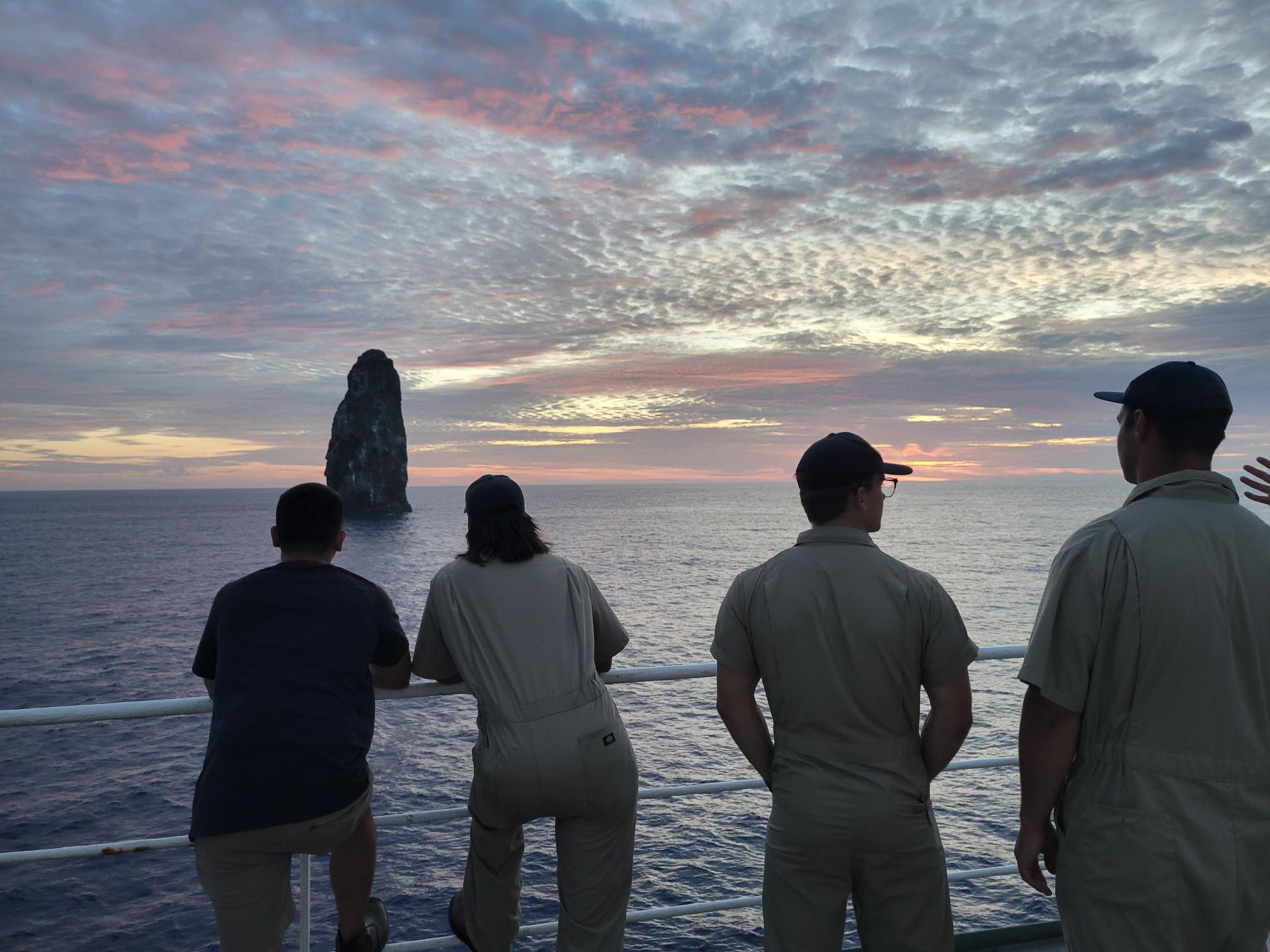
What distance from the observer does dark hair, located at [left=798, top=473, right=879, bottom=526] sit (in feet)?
8.80

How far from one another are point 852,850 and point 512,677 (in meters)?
1.28

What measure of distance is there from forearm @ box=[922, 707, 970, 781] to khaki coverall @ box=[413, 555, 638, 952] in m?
1.05

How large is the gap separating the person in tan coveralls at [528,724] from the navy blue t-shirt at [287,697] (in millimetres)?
303

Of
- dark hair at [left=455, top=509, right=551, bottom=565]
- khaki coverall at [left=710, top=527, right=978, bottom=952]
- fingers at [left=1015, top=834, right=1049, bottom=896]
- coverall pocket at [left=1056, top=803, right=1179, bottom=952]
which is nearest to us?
coverall pocket at [left=1056, top=803, right=1179, bottom=952]

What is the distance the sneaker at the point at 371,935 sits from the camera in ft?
10.2

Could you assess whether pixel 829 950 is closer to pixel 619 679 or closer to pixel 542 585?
pixel 619 679

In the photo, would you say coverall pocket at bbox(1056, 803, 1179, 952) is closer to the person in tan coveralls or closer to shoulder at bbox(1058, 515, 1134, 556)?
shoulder at bbox(1058, 515, 1134, 556)

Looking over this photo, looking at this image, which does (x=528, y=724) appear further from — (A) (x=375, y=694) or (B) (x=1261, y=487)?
(B) (x=1261, y=487)

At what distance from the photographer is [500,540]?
3.13 m

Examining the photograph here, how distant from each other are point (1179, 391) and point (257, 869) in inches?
130

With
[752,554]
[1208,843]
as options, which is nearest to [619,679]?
[1208,843]

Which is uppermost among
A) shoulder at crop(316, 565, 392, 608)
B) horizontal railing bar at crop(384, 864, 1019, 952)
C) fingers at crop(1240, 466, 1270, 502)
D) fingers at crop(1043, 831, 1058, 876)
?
fingers at crop(1240, 466, 1270, 502)

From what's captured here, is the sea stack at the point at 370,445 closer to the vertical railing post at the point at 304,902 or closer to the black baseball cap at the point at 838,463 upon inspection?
the vertical railing post at the point at 304,902

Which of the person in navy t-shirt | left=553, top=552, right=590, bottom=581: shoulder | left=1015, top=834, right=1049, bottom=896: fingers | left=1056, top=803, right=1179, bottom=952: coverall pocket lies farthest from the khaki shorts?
left=1056, top=803, right=1179, bottom=952: coverall pocket
